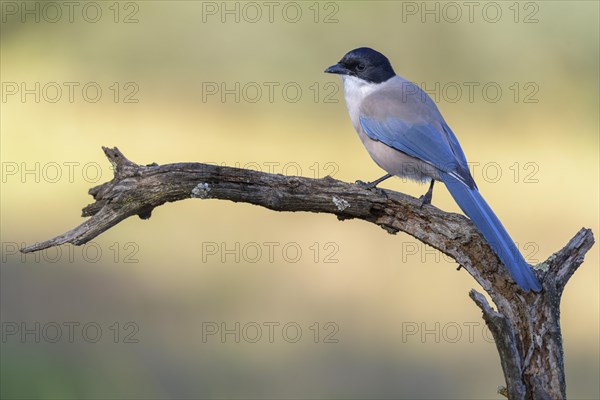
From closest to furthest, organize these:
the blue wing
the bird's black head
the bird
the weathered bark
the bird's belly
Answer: the weathered bark
the bird
the blue wing
the bird's belly
the bird's black head

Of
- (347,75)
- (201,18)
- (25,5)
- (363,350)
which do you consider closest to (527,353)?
(347,75)

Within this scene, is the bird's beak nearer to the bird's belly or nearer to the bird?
the bird

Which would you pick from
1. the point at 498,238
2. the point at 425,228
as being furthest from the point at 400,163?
the point at 498,238

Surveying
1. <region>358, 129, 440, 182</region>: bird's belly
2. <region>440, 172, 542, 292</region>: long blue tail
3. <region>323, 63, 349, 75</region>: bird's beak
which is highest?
<region>323, 63, 349, 75</region>: bird's beak

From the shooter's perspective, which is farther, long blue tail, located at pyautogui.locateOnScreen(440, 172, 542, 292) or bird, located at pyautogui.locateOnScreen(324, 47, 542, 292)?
bird, located at pyautogui.locateOnScreen(324, 47, 542, 292)

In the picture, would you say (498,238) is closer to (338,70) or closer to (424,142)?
(424,142)

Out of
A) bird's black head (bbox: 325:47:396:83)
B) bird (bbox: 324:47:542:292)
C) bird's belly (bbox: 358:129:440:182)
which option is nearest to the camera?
bird (bbox: 324:47:542:292)

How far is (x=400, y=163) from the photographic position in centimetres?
554

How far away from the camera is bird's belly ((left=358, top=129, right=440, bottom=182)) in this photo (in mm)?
5445

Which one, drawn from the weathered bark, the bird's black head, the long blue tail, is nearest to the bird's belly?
the long blue tail

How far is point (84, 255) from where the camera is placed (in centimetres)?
936

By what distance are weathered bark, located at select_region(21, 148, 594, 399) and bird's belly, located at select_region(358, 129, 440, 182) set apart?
571 mm

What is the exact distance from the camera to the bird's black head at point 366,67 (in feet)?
19.6

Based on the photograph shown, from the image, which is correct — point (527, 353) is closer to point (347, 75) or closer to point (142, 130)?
point (347, 75)
